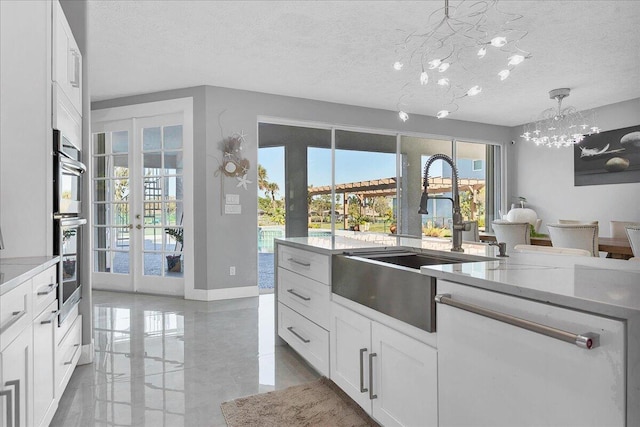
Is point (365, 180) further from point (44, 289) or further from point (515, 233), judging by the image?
point (44, 289)

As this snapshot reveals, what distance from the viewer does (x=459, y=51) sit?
302 cm

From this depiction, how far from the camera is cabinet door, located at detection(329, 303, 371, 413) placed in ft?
5.74

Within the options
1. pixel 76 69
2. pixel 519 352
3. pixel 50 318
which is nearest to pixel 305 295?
pixel 50 318

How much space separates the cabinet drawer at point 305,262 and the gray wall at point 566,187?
5.45 meters

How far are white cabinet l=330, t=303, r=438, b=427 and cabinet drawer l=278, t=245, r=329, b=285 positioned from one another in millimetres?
221

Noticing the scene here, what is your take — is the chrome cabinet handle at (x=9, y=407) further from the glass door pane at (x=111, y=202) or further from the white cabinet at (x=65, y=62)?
the glass door pane at (x=111, y=202)

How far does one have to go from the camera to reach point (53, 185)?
1993mm

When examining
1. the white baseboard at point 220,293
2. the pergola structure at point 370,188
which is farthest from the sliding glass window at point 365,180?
the white baseboard at point 220,293

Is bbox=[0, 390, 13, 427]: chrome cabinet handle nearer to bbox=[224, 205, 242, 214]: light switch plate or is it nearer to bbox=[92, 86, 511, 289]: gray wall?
bbox=[92, 86, 511, 289]: gray wall

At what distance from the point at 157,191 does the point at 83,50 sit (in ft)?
8.11

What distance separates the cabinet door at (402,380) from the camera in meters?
1.37

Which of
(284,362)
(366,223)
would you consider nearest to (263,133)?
(366,223)

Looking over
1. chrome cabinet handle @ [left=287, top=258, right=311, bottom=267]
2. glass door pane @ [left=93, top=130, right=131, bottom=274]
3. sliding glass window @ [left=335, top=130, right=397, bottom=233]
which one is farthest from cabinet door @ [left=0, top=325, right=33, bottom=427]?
sliding glass window @ [left=335, top=130, right=397, bottom=233]

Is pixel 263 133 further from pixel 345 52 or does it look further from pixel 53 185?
pixel 53 185
